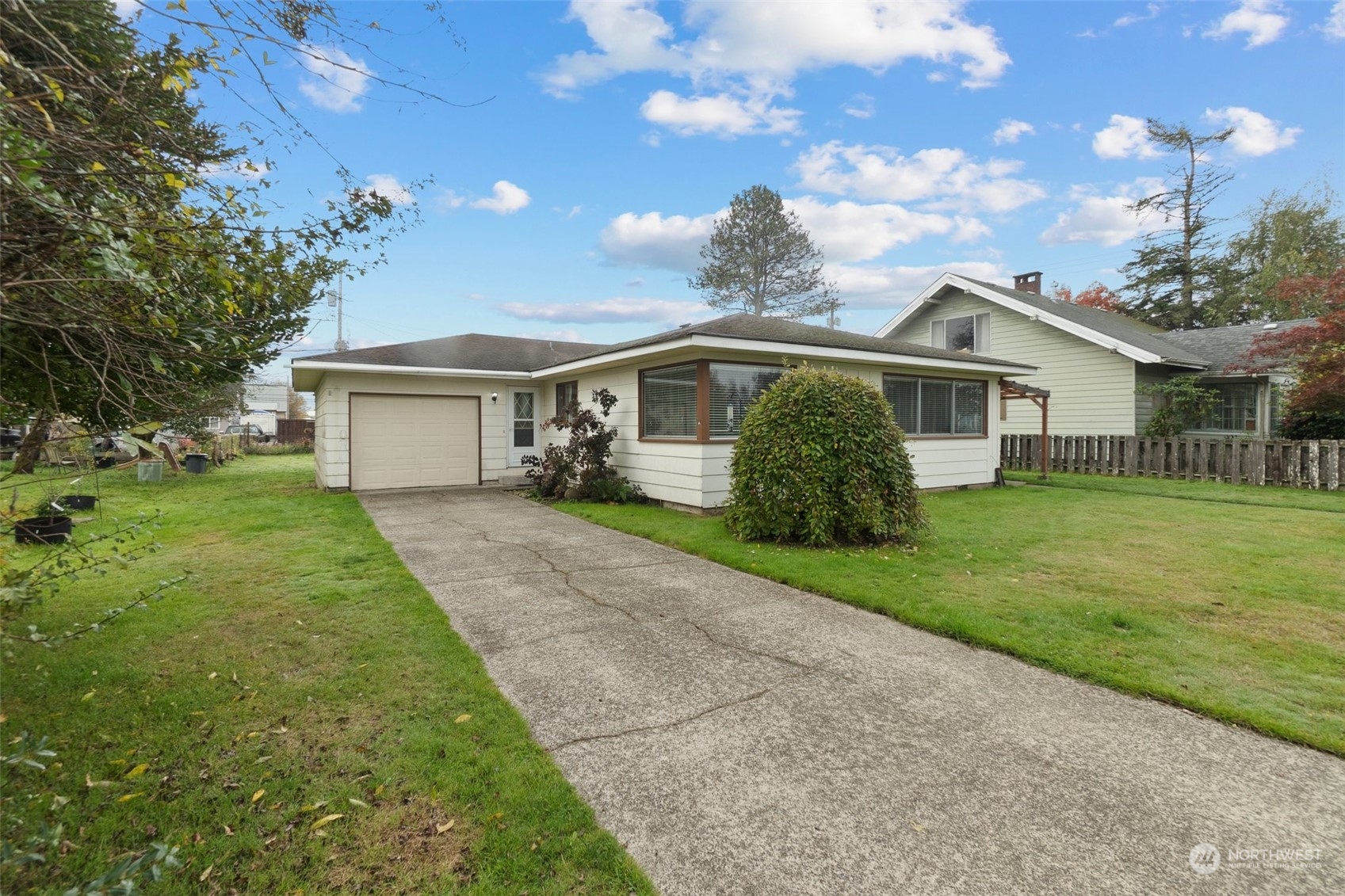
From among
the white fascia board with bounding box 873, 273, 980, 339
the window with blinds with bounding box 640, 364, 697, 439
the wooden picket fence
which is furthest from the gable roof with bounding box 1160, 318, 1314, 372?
the window with blinds with bounding box 640, 364, 697, 439

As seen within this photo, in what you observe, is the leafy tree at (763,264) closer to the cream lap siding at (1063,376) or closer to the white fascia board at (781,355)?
the cream lap siding at (1063,376)

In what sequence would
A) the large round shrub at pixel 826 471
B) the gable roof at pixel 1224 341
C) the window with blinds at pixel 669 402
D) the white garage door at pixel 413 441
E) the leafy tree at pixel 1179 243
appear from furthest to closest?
1. the leafy tree at pixel 1179 243
2. the gable roof at pixel 1224 341
3. the white garage door at pixel 413 441
4. the window with blinds at pixel 669 402
5. the large round shrub at pixel 826 471

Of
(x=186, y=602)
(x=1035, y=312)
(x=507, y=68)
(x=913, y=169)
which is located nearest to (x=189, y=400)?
(x=186, y=602)

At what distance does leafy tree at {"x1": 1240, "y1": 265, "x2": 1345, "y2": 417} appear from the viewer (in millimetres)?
11789

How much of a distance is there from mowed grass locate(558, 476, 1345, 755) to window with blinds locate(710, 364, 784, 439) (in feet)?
4.74

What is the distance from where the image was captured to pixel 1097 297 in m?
29.8

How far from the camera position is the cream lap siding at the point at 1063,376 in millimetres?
14805

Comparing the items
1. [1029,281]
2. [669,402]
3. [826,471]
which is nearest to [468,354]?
[669,402]

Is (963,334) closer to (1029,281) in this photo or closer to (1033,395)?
(1029,281)

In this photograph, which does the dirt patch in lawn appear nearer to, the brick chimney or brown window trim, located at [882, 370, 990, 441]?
brown window trim, located at [882, 370, 990, 441]

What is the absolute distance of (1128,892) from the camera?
1748 millimetres

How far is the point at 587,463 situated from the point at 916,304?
12810 millimetres

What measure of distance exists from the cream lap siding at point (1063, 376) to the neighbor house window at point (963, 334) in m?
0.16
